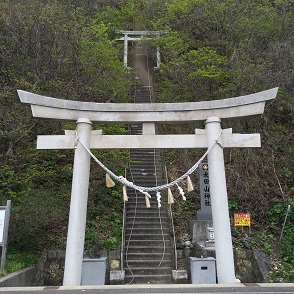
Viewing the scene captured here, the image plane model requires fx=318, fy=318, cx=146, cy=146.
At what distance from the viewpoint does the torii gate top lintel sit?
24.8ft

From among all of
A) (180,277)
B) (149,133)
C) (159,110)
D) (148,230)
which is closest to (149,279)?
(180,277)

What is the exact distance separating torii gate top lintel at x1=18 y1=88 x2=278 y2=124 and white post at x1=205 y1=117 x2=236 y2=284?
0.33 metres

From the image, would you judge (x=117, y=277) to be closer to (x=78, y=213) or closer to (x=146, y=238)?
(x=146, y=238)

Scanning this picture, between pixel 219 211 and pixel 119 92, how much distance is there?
860 cm

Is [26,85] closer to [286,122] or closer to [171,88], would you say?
[171,88]

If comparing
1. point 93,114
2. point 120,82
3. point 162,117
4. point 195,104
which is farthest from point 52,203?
point 120,82

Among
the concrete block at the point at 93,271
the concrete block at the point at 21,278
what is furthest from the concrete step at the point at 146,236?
the concrete block at the point at 21,278

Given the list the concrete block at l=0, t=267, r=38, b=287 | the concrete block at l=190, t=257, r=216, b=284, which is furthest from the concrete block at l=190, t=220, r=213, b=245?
the concrete block at l=0, t=267, r=38, b=287

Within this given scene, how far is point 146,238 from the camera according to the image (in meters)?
10.1

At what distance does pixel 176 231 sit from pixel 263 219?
3012 millimetres

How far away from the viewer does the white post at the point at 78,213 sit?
6.80 meters

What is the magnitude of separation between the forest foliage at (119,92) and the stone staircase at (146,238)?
21.4 inches

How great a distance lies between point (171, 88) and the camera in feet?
52.5

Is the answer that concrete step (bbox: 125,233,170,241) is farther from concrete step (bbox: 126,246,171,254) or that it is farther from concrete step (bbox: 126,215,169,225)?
concrete step (bbox: 126,215,169,225)
